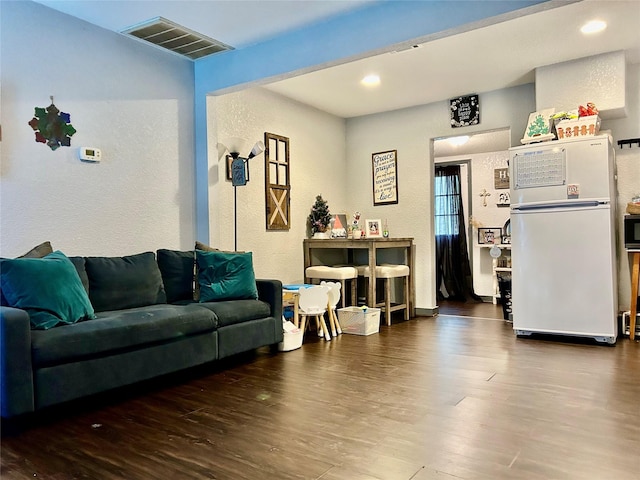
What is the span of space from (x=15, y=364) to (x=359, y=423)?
1645 millimetres

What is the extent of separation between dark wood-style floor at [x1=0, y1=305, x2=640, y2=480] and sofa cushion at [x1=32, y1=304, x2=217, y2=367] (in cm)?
32

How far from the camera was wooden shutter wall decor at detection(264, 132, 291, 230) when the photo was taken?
5035 mm

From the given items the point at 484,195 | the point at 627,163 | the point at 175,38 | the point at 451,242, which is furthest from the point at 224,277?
the point at 484,195

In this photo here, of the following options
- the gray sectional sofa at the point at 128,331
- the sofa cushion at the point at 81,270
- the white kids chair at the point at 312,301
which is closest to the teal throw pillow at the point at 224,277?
the gray sectional sofa at the point at 128,331

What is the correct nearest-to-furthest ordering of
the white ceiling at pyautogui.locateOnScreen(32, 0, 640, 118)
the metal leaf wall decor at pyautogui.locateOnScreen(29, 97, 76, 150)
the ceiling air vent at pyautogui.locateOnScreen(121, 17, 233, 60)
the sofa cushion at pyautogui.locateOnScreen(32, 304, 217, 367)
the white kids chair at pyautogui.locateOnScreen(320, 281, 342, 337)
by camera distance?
the sofa cushion at pyautogui.locateOnScreen(32, 304, 217, 367) → the metal leaf wall decor at pyautogui.locateOnScreen(29, 97, 76, 150) → the white ceiling at pyautogui.locateOnScreen(32, 0, 640, 118) → the ceiling air vent at pyautogui.locateOnScreen(121, 17, 233, 60) → the white kids chair at pyautogui.locateOnScreen(320, 281, 342, 337)

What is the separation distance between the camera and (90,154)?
11.4 ft

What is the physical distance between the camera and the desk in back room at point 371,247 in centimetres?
512

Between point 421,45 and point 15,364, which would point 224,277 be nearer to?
point 15,364

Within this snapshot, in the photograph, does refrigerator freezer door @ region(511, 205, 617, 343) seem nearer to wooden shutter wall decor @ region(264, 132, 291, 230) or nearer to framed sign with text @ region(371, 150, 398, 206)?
framed sign with text @ region(371, 150, 398, 206)

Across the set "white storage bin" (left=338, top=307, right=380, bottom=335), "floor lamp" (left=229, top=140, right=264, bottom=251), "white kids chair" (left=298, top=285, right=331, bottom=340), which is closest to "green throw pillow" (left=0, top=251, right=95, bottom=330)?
"floor lamp" (left=229, top=140, right=264, bottom=251)

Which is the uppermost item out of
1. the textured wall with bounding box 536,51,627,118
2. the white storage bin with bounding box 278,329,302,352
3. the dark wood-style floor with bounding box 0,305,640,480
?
the textured wall with bounding box 536,51,627,118

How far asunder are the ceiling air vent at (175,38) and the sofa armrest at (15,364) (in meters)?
2.28

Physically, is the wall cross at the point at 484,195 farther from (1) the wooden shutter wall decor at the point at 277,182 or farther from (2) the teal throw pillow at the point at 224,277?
(2) the teal throw pillow at the point at 224,277

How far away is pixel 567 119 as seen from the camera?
4.23 meters
